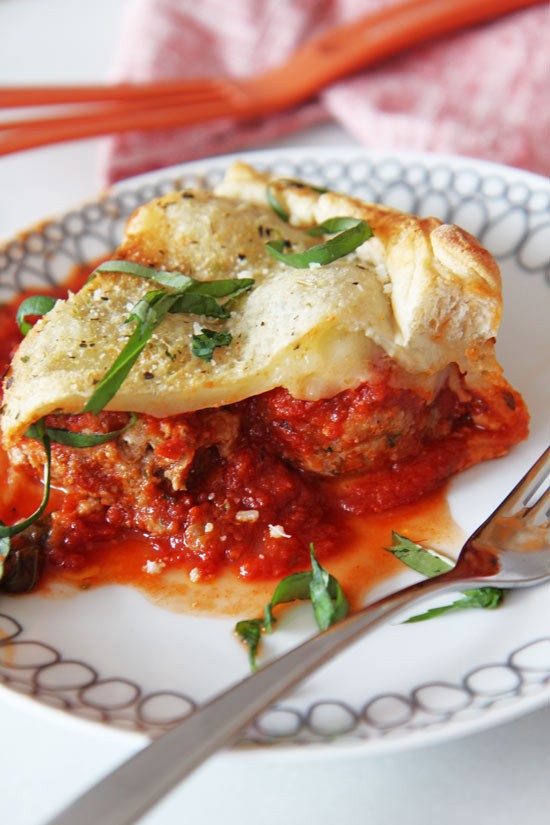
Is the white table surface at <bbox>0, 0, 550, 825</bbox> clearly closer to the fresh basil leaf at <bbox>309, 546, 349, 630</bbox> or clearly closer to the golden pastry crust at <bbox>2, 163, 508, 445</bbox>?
the fresh basil leaf at <bbox>309, 546, 349, 630</bbox>

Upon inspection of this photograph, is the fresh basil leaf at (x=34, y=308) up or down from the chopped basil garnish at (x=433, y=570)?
up

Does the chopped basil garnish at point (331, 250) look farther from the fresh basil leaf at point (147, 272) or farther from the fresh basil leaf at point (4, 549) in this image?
the fresh basil leaf at point (4, 549)

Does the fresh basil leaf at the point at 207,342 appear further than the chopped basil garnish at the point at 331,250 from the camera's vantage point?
No

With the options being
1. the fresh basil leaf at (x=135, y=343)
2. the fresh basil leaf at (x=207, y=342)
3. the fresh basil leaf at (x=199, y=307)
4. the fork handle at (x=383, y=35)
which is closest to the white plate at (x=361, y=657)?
the fresh basil leaf at (x=135, y=343)

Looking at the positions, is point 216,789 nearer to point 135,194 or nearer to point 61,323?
point 61,323

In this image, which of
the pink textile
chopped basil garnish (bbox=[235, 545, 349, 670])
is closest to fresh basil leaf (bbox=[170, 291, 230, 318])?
chopped basil garnish (bbox=[235, 545, 349, 670])
